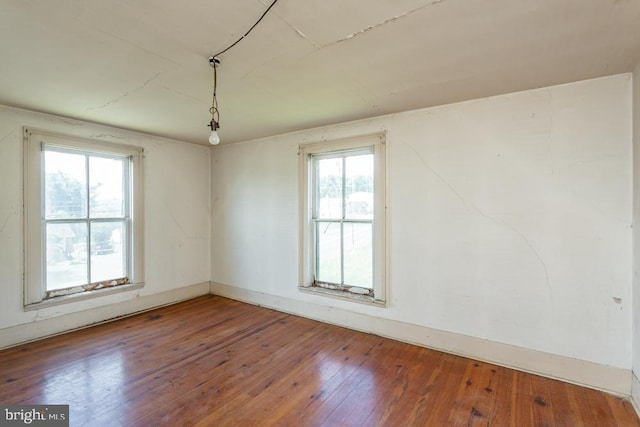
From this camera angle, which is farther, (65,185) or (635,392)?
(65,185)

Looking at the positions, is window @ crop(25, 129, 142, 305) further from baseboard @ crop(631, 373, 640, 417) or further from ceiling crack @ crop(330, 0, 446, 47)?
baseboard @ crop(631, 373, 640, 417)

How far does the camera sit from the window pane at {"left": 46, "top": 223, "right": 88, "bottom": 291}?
10.1ft

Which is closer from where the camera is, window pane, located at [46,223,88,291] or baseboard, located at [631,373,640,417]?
baseboard, located at [631,373,640,417]

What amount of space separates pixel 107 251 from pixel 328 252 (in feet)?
8.64

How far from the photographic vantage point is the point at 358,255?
329 cm

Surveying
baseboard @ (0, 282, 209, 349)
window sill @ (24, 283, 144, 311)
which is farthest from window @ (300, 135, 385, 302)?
window sill @ (24, 283, 144, 311)

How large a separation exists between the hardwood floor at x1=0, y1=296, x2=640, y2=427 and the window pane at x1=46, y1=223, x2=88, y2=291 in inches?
22.8

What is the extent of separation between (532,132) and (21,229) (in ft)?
15.3

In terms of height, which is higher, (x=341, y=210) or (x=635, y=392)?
(x=341, y=210)

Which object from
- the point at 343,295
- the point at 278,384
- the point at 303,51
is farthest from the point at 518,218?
the point at 278,384

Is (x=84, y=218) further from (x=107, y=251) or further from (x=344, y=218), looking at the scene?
(x=344, y=218)
